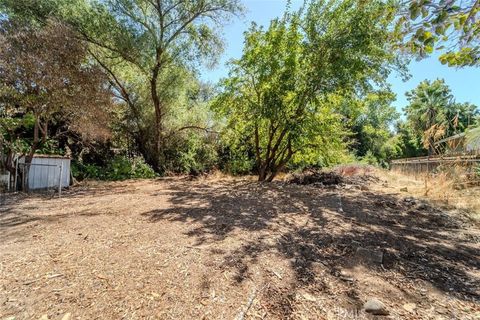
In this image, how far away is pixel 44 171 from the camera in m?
6.27

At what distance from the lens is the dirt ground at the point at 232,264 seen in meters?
1.64

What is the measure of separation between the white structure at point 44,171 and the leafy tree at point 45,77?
0.89ft

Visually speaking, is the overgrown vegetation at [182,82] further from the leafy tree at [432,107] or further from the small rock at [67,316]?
the leafy tree at [432,107]

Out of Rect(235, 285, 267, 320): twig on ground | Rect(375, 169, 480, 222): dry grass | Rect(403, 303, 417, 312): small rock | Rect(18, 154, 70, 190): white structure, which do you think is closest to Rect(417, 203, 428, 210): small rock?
Rect(375, 169, 480, 222): dry grass

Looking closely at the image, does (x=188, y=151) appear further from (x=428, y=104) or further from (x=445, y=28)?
(x=428, y=104)

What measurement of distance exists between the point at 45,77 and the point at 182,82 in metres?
5.03

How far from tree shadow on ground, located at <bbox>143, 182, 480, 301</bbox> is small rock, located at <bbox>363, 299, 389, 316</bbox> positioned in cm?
34

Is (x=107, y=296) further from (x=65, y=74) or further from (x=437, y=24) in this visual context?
(x=65, y=74)

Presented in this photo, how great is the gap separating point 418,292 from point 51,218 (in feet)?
13.9

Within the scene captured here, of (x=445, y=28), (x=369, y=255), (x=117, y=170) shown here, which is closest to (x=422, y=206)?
(x=369, y=255)

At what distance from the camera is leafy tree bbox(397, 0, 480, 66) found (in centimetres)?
185

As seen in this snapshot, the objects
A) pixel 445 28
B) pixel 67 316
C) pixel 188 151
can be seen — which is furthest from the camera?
pixel 188 151

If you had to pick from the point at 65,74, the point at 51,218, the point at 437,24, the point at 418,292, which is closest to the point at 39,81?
the point at 65,74

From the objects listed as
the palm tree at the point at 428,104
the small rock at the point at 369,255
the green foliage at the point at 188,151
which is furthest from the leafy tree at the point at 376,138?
the small rock at the point at 369,255
